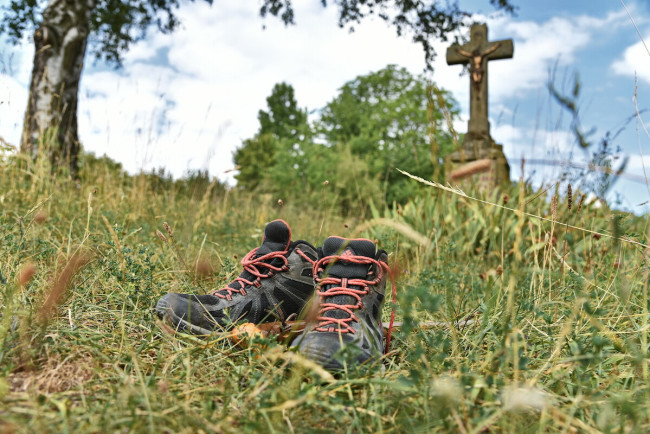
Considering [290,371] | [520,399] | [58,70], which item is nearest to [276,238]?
[290,371]

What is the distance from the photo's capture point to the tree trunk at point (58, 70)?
6137 mm

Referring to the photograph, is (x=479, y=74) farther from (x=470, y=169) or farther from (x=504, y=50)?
(x=470, y=169)

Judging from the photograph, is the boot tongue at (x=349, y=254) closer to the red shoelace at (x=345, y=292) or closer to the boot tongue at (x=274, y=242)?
the red shoelace at (x=345, y=292)

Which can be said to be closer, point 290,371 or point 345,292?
point 290,371

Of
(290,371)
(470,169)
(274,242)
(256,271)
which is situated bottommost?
(290,371)

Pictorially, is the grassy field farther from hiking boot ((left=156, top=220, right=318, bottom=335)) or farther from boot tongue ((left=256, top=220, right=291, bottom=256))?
boot tongue ((left=256, top=220, right=291, bottom=256))

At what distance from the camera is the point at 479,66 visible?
22.6ft

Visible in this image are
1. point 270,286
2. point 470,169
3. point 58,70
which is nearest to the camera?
point 470,169

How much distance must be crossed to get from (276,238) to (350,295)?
0.46 m

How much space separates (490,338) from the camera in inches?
65.1

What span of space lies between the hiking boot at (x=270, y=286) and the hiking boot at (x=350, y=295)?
171mm

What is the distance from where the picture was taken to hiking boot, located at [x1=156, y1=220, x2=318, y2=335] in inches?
71.5

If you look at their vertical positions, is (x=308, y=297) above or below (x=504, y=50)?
below

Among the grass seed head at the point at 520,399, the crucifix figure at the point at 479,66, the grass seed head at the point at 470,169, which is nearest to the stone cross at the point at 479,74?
the crucifix figure at the point at 479,66
